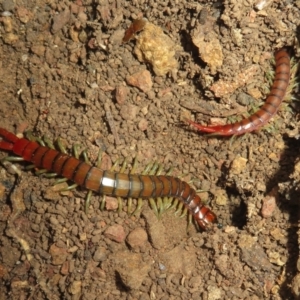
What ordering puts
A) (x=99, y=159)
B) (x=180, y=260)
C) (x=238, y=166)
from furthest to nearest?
(x=238, y=166), (x=99, y=159), (x=180, y=260)

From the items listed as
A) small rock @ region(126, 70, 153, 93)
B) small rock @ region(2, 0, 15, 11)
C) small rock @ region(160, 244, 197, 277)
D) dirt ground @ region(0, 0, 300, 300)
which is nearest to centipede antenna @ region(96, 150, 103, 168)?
dirt ground @ region(0, 0, 300, 300)

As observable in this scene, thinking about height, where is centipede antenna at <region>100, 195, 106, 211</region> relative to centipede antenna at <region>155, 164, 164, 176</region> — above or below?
below

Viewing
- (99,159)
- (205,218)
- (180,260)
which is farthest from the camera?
(205,218)

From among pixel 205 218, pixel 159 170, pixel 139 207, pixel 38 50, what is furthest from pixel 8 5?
pixel 205 218

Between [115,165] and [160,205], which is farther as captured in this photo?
[160,205]

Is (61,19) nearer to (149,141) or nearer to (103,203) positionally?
(149,141)

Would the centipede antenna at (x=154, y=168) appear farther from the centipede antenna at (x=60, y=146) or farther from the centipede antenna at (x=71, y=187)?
the centipede antenna at (x=60, y=146)

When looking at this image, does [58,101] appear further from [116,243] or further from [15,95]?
[116,243]

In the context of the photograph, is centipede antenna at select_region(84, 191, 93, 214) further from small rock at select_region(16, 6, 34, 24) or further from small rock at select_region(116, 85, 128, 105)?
small rock at select_region(16, 6, 34, 24)
